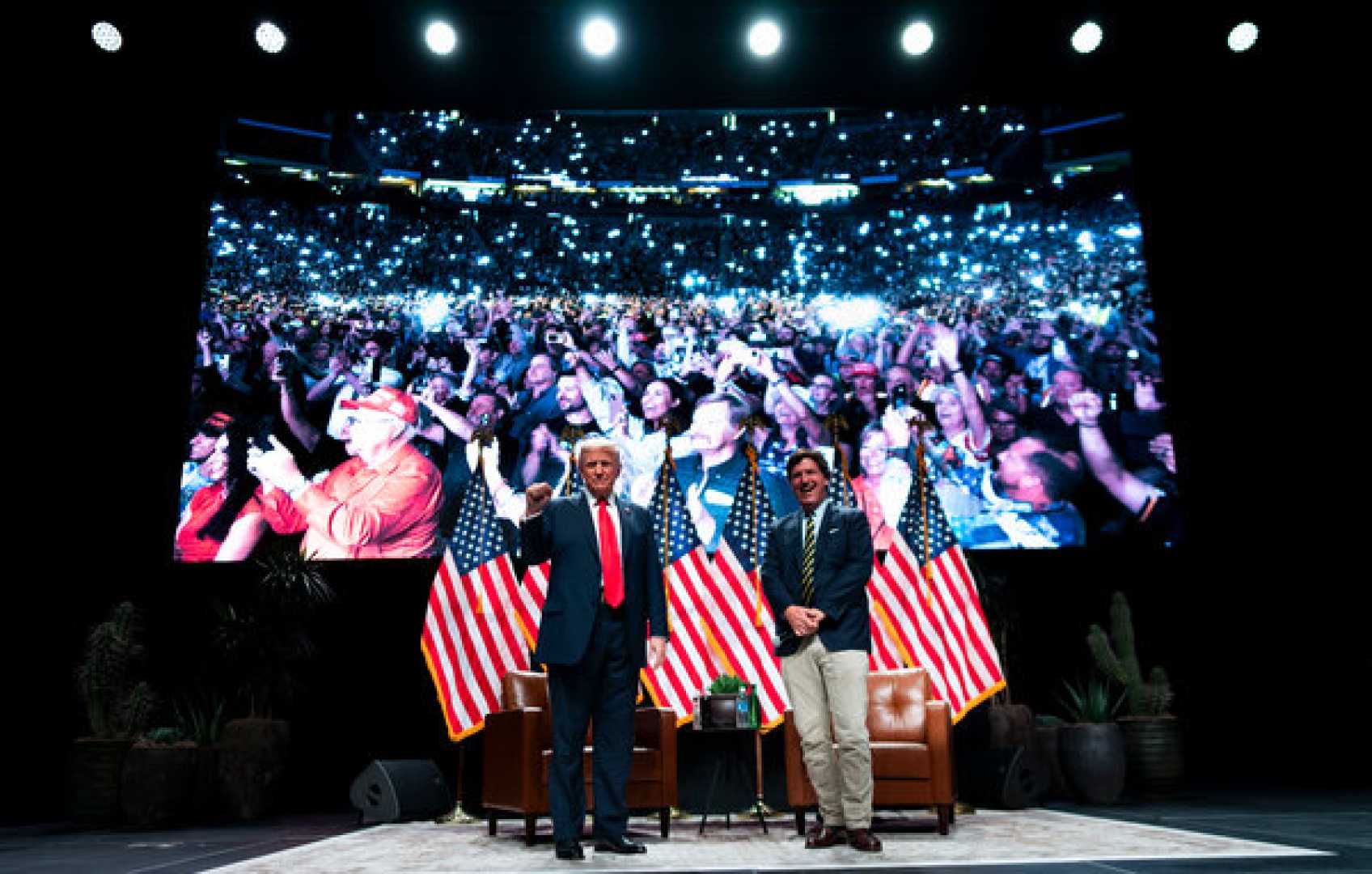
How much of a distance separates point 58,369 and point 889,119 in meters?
7.13

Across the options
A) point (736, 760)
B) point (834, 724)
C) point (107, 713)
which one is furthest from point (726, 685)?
point (107, 713)

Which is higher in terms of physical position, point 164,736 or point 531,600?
point 531,600

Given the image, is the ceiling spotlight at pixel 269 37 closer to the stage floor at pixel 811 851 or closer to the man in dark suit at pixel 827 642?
the man in dark suit at pixel 827 642

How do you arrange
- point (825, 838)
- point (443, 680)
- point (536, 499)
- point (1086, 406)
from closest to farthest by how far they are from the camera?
1. point (536, 499)
2. point (825, 838)
3. point (443, 680)
4. point (1086, 406)

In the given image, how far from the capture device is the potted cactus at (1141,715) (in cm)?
656

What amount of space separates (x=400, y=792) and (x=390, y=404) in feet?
11.1

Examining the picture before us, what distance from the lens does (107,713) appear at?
6.66 m

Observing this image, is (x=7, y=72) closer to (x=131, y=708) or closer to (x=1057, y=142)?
(x=131, y=708)

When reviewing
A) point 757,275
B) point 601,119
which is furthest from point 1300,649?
point 601,119

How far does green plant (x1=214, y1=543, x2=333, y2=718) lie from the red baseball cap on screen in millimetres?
1298

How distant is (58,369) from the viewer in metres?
7.61

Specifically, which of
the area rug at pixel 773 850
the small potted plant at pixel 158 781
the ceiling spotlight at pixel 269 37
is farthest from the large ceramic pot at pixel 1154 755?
the ceiling spotlight at pixel 269 37

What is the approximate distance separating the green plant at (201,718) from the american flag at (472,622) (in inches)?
73.4

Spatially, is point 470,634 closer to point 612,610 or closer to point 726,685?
point 726,685
